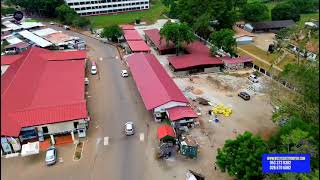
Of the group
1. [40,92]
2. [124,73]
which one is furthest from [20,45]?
[40,92]

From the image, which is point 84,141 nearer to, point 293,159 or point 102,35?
point 293,159

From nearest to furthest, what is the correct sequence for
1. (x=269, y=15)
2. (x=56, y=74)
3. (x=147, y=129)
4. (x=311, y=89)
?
(x=311, y=89) → (x=147, y=129) → (x=56, y=74) → (x=269, y=15)

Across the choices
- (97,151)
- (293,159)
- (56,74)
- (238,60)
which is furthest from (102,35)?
(293,159)

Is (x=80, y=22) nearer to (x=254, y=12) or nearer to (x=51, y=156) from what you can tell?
(x=254, y=12)

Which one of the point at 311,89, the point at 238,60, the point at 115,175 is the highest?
the point at 311,89

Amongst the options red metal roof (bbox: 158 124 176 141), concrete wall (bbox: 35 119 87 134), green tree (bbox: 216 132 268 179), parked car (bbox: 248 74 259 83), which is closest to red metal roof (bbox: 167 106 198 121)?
red metal roof (bbox: 158 124 176 141)

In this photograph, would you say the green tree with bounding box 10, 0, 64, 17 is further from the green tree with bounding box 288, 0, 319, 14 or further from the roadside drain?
the roadside drain
